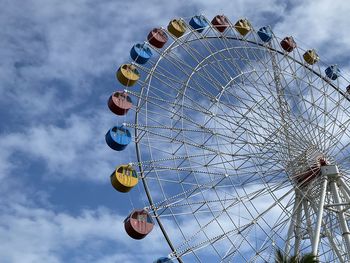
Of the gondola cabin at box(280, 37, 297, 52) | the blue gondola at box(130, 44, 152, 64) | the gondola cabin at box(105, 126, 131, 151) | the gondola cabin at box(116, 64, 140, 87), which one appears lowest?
the gondola cabin at box(105, 126, 131, 151)

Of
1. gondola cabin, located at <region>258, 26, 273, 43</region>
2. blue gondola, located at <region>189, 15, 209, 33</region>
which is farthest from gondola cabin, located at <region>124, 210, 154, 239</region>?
gondola cabin, located at <region>258, 26, 273, 43</region>

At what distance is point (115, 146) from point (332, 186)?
821 centimetres

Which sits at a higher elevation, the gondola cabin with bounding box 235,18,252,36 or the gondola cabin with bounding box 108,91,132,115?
the gondola cabin with bounding box 235,18,252,36

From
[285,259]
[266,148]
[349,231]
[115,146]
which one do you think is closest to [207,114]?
[266,148]

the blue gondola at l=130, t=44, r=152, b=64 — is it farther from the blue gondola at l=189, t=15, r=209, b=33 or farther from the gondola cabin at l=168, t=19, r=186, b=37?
the blue gondola at l=189, t=15, r=209, b=33

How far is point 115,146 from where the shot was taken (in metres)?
17.9

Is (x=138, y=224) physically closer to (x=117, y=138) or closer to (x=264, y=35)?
(x=117, y=138)

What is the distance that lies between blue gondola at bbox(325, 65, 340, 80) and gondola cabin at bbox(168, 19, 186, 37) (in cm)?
841

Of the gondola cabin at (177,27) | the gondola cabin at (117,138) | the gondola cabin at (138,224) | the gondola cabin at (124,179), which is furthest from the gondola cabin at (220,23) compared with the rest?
the gondola cabin at (138,224)

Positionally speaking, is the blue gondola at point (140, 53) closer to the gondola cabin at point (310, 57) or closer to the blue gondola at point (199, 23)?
the blue gondola at point (199, 23)

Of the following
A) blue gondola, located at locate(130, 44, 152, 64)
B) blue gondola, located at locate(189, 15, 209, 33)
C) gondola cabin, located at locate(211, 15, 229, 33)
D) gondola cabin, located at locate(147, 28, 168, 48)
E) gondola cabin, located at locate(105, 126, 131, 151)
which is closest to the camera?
gondola cabin, located at locate(105, 126, 131, 151)

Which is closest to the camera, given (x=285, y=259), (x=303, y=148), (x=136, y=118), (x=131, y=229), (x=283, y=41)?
(x=285, y=259)

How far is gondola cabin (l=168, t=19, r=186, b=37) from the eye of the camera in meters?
21.7

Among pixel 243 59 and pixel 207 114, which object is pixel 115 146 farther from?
pixel 243 59
